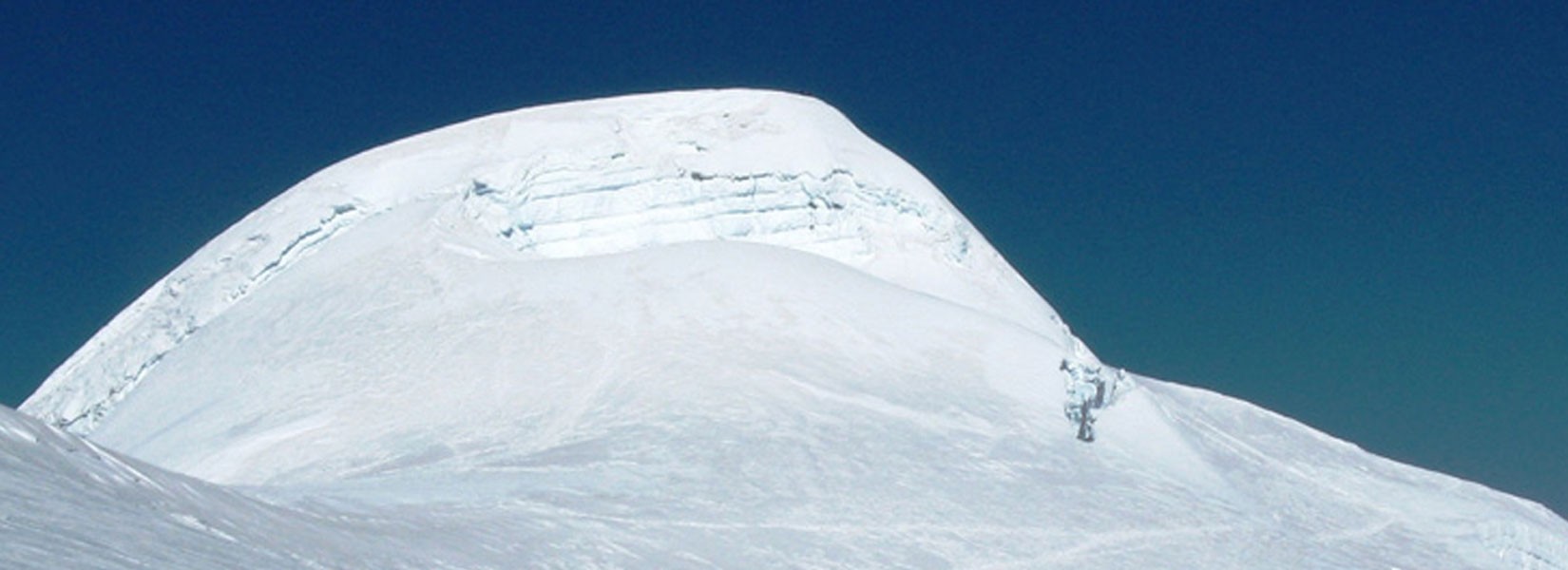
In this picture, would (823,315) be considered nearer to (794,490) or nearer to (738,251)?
(738,251)

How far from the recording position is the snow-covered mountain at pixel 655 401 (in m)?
23.5

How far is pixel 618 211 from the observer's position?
153 ft

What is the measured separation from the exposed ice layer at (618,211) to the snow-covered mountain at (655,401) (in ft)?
0.38

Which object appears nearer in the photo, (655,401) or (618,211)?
(655,401)

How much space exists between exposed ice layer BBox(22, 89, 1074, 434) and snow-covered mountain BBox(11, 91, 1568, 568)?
117 millimetres

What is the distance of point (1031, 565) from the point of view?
88.2 ft

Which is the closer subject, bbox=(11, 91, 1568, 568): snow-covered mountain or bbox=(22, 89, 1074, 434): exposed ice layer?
bbox=(11, 91, 1568, 568): snow-covered mountain

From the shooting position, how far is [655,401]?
34.1 meters

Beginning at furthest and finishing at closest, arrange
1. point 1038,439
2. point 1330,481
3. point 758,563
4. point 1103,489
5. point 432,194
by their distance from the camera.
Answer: point 432,194 < point 1330,481 < point 1038,439 < point 1103,489 < point 758,563

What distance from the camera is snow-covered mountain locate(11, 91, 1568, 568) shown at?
926 inches

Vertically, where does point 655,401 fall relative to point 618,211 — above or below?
below

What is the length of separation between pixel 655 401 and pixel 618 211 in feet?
44.1

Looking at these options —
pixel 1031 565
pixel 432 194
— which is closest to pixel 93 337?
pixel 432 194

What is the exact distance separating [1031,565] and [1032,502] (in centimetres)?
383
